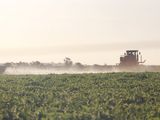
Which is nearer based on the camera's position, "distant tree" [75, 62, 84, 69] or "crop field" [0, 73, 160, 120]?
"crop field" [0, 73, 160, 120]

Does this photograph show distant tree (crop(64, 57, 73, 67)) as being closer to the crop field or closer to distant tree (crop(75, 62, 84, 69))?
distant tree (crop(75, 62, 84, 69))

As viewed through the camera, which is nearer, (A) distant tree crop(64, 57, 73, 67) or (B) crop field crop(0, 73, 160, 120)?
(B) crop field crop(0, 73, 160, 120)

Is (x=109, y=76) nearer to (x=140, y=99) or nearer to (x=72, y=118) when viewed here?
(x=140, y=99)

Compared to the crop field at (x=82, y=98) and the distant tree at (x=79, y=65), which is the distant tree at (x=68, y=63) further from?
the crop field at (x=82, y=98)

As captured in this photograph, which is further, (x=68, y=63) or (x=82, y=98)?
(x=68, y=63)

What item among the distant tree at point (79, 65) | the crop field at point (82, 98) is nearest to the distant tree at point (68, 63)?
the distant tree at point (79, 65)

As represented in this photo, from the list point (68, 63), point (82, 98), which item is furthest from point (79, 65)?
point (82, 98)

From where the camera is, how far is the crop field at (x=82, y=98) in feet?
71.2

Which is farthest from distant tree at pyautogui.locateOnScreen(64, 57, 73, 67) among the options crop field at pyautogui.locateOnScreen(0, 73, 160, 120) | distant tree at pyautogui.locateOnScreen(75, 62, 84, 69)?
crop field at pyautogui.locateOnScreen(0, 73, 160, 120)

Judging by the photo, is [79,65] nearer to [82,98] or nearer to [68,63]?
[68,63]

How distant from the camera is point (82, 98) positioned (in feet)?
85.6

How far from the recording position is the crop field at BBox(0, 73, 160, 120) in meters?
21.7

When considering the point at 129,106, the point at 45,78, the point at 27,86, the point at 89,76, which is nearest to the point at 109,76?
the point at 89,76

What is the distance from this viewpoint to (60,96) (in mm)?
27453
